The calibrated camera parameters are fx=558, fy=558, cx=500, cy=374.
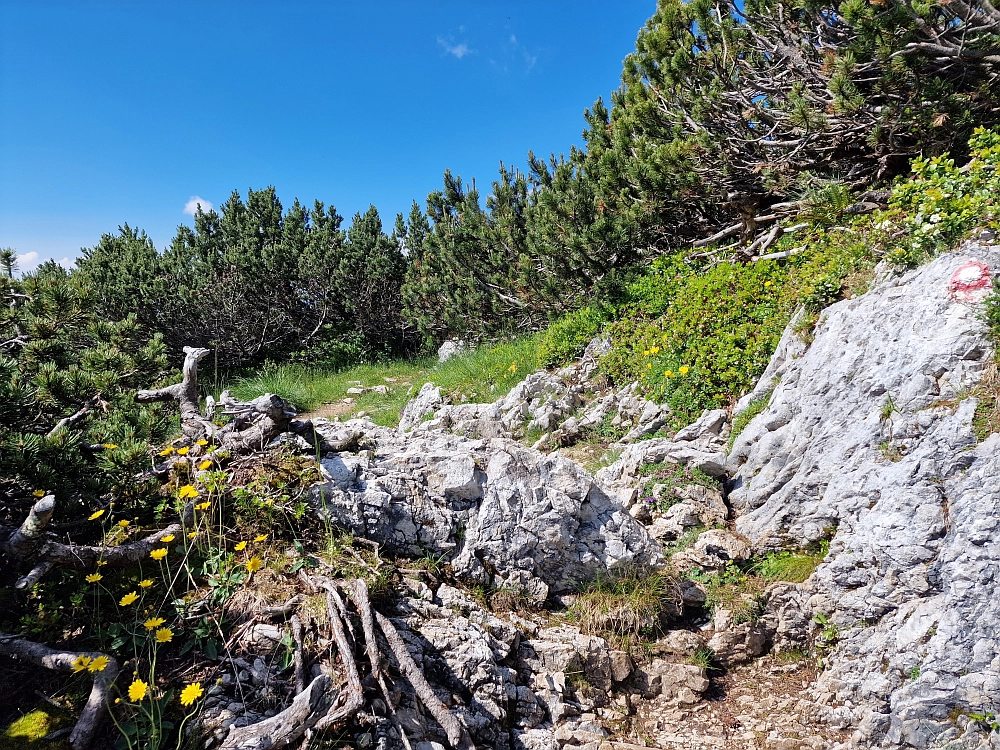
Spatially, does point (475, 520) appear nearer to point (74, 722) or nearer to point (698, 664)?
point (698, 664)

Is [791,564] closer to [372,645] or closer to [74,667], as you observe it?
[372,645]

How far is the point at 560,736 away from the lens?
307 cm

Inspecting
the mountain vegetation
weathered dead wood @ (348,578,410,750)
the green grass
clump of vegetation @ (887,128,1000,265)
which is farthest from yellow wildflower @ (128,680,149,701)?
the green grass

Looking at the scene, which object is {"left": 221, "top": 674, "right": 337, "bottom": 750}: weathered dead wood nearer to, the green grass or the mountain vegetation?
the mountain vegetation

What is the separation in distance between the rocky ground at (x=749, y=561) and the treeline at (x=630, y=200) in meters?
3.00

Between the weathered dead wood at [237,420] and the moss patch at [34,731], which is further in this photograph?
the weathered dead wood at [237,420]

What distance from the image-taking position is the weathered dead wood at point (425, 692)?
8.61ft

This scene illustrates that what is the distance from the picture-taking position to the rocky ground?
3.09 m

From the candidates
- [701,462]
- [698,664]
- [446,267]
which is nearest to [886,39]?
[701,462]

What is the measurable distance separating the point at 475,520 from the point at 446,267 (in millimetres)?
10482

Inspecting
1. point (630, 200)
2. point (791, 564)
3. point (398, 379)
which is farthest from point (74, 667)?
point (398, 379)

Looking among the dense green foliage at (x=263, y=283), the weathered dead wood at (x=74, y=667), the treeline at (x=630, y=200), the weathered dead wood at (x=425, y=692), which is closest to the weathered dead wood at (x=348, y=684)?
the weathered dead wood at (x=425, y=692)

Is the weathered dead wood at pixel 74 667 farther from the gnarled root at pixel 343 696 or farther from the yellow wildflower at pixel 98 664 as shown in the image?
the gnarled root at pixel 343 696

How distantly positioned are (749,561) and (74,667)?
14.1 feet
